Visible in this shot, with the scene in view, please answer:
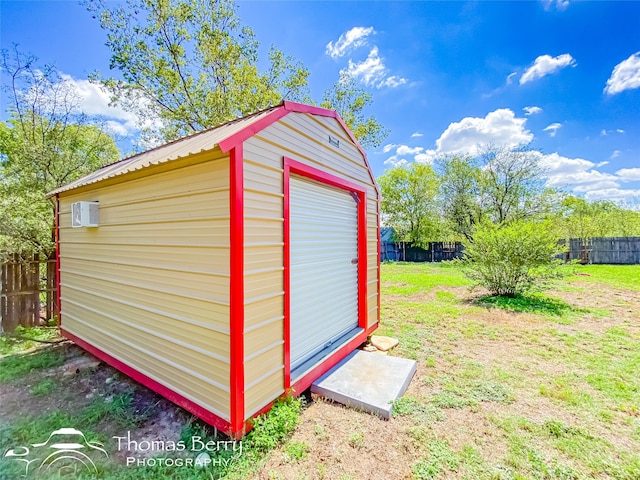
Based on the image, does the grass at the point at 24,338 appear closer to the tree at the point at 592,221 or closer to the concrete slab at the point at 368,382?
the concrete slab at the point at 368,382

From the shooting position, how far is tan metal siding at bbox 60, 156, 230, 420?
2055 millimetres

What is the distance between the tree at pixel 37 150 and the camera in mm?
4578

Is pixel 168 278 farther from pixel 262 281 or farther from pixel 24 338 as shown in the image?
pixel 24 338

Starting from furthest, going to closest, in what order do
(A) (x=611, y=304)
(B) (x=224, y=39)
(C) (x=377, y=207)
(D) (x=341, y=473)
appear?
1. (B) (x=224, y=39)
2. (A) (x=611, y=304)
3. (C) (x=377, y=207)
4. (D) (x=341, y=473)

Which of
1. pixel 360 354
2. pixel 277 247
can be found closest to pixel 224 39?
pixel 277 247

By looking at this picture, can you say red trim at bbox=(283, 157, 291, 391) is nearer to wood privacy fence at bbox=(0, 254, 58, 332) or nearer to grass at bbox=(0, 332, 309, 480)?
grass at bbox=(0, 332, 309, 480)

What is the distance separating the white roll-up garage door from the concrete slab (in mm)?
311

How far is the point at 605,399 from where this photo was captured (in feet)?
8.43

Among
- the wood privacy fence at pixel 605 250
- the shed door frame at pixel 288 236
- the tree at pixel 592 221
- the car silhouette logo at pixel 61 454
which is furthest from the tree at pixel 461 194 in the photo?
the car silhouette logo at pixel 61 454

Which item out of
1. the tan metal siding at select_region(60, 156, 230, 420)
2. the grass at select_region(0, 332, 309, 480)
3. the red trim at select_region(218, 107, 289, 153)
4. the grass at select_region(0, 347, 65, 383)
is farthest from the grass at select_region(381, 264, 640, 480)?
the grass at select_region(0, 347, 65, 383)

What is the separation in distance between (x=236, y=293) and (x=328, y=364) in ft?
5.62

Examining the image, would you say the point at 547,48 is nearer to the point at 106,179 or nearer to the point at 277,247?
the point at 277,247

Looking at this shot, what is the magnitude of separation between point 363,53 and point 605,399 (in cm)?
868

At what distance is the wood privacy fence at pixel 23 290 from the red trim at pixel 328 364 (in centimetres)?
526
